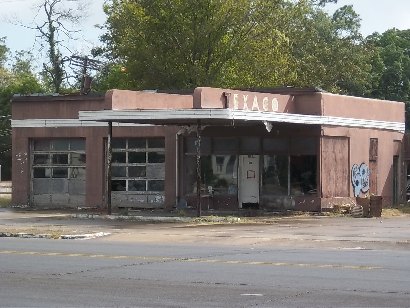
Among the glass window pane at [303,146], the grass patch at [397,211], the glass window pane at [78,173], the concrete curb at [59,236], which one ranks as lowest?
the concrete curb at [59,236]

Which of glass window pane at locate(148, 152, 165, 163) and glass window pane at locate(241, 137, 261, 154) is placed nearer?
glass window pane at locate(241, 137, 261, 154)

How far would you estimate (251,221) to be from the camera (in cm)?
3167

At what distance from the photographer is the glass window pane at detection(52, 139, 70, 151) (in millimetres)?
39812

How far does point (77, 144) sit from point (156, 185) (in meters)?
4.20

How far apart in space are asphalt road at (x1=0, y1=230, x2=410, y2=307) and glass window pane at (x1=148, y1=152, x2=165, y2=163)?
13.7 meters

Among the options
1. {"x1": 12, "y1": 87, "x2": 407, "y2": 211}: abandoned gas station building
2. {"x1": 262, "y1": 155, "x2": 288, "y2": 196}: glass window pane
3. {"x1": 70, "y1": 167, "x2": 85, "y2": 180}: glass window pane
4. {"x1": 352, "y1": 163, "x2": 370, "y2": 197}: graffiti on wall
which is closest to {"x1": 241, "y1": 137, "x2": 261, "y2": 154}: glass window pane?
{"x1": 12, "y1": 87, "x2": 407, "y2": 211}: abandoned gas station building

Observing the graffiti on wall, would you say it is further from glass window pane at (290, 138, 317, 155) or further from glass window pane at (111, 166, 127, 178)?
glass window pane at (111, 166, 127, 178)

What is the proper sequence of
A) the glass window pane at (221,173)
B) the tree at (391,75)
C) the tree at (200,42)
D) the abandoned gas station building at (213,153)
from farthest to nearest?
the tree at (391,75)
the tree at (200,42)
the glass window pane at (221,173)
the abandoned gas station building at (213,153)

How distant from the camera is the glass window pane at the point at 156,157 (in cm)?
3794

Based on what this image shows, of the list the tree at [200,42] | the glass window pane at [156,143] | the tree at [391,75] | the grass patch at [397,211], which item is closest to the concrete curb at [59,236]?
the glass window pane at [156,143]

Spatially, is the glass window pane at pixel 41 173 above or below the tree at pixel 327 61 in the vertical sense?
below

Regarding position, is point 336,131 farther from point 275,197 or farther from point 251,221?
point 251,221

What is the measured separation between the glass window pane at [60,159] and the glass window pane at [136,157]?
3238 millimetres

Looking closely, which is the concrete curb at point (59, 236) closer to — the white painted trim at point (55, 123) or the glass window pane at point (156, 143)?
the glass window pane at point (156, 143)
